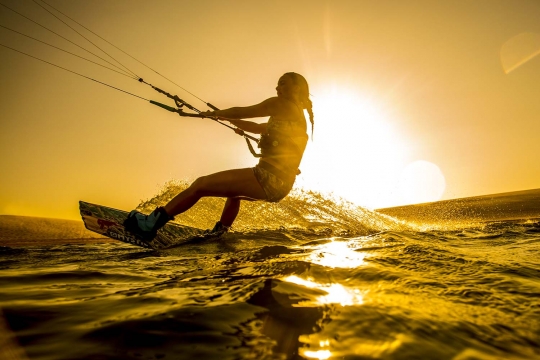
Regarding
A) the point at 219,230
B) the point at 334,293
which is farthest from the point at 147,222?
the point at 334,293

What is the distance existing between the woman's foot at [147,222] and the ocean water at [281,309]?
1.17 metres

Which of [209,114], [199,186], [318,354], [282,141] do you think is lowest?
[318,354]

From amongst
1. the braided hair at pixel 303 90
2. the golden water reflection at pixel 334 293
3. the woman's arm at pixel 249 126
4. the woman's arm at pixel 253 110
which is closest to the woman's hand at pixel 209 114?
the woman's arm at pixel 253 110

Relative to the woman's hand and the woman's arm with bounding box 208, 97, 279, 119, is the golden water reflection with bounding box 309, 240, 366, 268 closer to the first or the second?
the woman's arm with bounding box 208, 97, 279, 119

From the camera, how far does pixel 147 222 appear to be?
411cm

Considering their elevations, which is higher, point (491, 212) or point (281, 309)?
point (491, 212)

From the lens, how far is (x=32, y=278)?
230cm

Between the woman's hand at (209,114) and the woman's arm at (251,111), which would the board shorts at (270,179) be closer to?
the woman's arm at (251,111)

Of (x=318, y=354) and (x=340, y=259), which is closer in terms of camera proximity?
(x=318, y=354)

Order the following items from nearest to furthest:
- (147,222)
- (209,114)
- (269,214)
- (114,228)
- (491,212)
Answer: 1. (147,222)
2. (209,114)
3. (114,228)
4. (269,214)
5. (491,212)

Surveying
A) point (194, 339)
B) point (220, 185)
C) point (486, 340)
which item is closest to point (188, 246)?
point (220, 185)

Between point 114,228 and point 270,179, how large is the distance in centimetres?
270

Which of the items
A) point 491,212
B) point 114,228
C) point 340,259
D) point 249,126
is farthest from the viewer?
point 491,212

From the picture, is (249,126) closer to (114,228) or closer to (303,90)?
(303,90)
